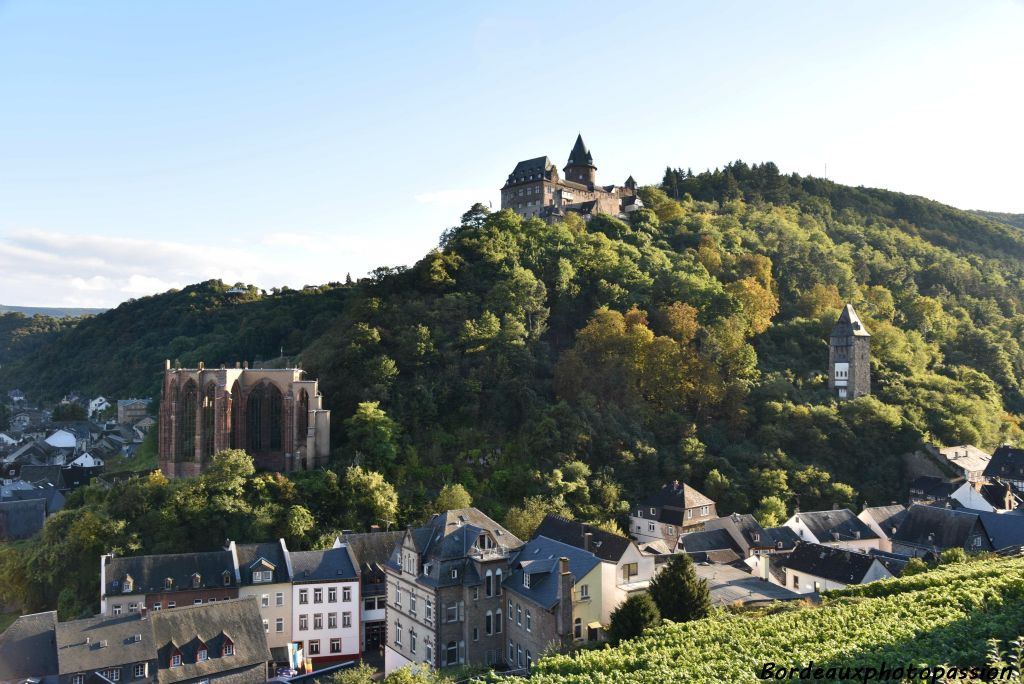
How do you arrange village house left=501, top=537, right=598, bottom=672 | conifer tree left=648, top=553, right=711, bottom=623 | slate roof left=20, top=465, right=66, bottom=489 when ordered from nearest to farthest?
village house left=501, top=537, right=598, bottom=672
conifer tree left=648, top=553, right=711, bottom=623
slate roof left=20, top=465, right=66, bottom=489

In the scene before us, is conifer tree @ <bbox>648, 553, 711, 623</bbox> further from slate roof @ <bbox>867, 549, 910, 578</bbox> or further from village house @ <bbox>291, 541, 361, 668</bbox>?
village house @ <bbox>291, 541, 361, 668</bbox>

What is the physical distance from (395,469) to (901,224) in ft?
368

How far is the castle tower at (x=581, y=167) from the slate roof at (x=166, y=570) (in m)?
75.2

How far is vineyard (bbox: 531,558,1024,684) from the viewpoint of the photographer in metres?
17.0

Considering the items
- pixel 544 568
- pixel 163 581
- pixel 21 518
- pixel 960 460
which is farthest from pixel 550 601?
pixel 21 518

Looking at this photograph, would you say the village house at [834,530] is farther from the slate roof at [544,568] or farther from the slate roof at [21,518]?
the slate roof at [21,518]

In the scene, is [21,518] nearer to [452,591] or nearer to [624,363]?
[452,591]

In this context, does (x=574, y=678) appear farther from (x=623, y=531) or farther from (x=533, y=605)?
(x=623, y=531)

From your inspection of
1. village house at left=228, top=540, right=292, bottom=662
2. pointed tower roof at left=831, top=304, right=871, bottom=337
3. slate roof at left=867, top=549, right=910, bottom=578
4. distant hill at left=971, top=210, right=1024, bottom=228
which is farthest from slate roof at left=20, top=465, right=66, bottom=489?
distant hill at left=971, top=210, right=1024, bottom=228

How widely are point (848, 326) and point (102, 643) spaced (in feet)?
198

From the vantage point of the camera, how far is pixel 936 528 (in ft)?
152

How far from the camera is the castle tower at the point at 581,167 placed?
103500mm

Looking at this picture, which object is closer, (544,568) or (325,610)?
(544,568)

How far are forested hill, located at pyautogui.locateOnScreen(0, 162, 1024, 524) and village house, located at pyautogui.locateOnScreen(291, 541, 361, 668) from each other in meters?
6.70
